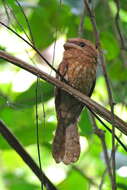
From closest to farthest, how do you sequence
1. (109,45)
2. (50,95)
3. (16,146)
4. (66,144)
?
(16,146) → (66,144) → (50,95) → (109,45)

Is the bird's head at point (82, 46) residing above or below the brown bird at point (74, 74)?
above

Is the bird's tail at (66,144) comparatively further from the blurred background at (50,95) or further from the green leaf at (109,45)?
the green leaf at (109,45)

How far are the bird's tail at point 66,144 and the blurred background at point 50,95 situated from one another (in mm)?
69

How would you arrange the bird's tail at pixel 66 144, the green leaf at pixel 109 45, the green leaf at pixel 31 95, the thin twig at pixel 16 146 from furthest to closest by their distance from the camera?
the green leaf at pixel 109 45 → the green leaf at pixel 31 95 → the bird's tail at pixel 66 144 → the thin twig at pixel 16 146

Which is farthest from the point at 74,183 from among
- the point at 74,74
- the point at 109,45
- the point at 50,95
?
the point at 109,45

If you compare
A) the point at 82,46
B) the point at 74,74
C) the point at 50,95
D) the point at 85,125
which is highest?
the point at 82,46

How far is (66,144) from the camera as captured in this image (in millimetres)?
3193

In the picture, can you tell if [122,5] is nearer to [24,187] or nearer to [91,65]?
[91,65]

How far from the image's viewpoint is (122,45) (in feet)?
11.4

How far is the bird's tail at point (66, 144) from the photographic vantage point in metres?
2.99

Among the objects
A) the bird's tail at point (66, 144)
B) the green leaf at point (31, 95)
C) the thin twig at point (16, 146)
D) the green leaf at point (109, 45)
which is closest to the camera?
the thin twig at point (16, 146)

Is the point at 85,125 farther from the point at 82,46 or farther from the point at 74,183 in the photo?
the point at 82,46

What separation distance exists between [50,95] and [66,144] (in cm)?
38

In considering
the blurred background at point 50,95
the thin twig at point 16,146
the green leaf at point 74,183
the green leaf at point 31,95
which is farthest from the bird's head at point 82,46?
the thin twig at point 16,146
